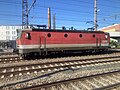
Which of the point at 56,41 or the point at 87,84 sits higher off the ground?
the point at 56,41

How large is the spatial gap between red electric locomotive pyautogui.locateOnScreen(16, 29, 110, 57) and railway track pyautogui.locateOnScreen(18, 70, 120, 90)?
915cm

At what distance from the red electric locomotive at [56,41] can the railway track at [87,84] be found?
360 inches

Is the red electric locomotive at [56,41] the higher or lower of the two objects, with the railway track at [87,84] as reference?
higher

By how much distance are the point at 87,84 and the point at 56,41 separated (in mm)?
10571

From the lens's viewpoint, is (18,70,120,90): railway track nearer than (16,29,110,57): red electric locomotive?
Yes

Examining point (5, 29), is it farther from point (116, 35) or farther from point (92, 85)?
point (92, 85)

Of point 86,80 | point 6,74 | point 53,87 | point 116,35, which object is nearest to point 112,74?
point 86,80

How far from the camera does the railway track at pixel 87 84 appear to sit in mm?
7430

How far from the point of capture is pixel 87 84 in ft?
→ 26.6

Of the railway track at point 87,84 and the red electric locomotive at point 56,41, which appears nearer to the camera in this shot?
the railway track at point 87,84

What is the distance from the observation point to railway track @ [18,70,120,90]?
743 centimetres

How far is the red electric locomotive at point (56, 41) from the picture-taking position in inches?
665

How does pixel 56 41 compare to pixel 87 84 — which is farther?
pixel 56 41

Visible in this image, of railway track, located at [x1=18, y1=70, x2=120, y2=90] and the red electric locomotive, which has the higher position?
the red electric locomotive
